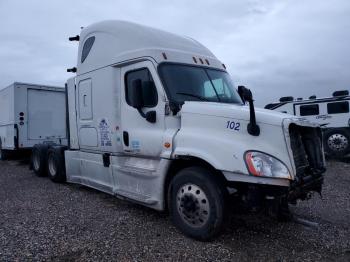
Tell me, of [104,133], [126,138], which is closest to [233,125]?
[126,138]

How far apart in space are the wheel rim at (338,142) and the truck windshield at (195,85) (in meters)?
10.3

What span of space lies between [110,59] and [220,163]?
321 cm

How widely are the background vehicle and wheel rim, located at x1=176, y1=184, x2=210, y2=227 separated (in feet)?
35.4

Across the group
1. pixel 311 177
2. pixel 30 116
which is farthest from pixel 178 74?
pixel 30 116

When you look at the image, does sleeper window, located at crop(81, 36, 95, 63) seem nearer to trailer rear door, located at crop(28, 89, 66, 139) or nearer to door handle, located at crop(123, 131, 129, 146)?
door handle, located at crop(123, 131, 129, 146)

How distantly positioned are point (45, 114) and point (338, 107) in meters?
12.4

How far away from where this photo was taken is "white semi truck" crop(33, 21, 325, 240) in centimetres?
433

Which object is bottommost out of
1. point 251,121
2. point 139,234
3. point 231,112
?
point 139,234

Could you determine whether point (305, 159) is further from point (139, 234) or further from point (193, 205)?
point (139, 234)

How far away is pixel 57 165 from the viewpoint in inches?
345

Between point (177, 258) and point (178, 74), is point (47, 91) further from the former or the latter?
point (177, 258)

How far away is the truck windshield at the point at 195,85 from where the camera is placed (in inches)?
210

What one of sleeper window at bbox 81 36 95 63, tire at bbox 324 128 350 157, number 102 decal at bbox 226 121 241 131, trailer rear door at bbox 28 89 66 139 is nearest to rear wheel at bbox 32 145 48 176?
trailer rear door at bbox 28 89 66 139

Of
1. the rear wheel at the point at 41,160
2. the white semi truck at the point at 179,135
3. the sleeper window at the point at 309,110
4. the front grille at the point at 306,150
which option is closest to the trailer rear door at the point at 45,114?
the rear wheel at the point at 41,160
